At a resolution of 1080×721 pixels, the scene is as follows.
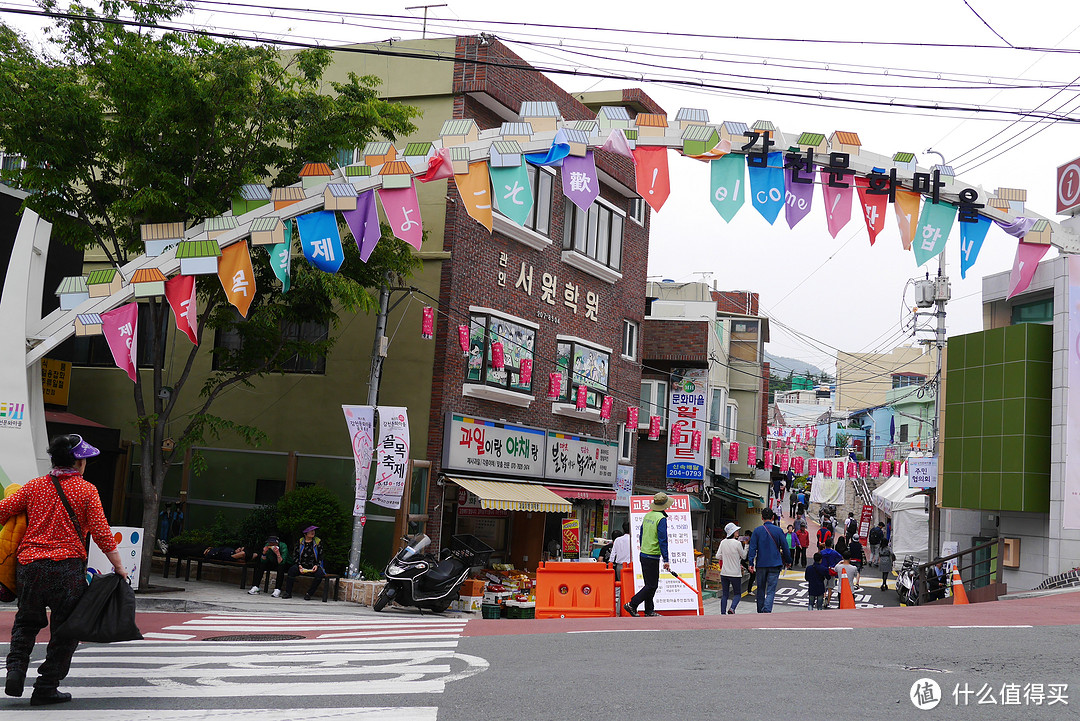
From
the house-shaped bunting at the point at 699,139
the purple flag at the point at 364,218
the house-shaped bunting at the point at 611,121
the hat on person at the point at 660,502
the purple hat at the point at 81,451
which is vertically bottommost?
the hat on person at the point at 660,502

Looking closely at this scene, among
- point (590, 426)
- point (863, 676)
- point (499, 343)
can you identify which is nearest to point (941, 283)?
point (590, 426)

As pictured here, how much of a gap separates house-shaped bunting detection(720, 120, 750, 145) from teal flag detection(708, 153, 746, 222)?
0.19 meters

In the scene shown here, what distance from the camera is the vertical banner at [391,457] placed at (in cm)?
1823

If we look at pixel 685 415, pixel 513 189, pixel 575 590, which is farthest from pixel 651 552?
pixel 685 415

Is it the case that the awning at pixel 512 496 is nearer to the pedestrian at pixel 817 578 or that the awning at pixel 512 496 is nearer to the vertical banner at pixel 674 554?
the vertical banner at pixel 674 554

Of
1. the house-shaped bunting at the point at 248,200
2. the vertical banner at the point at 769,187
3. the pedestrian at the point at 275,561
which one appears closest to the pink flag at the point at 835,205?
the vertical banner at the point at 769,187

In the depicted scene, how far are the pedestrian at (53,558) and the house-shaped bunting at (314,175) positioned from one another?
9761 mm

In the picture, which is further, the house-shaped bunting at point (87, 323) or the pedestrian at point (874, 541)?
the pedestrian at point (874, 541)

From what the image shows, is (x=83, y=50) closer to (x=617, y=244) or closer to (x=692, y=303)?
(x=617, y=244)

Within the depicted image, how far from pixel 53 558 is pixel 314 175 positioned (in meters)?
10.4

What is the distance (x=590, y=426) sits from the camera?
88.8 feet

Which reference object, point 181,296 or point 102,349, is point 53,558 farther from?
point 102,349

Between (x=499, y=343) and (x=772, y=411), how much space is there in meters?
47.9

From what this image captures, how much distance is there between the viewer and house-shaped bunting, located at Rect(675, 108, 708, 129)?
51.3 feet
